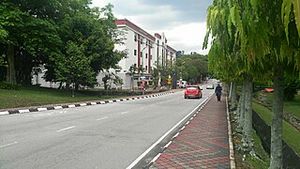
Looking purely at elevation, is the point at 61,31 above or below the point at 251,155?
above

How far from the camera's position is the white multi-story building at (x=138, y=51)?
7725cm

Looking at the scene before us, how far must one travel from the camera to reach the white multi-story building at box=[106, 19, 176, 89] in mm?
77250

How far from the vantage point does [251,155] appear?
11.4 meters

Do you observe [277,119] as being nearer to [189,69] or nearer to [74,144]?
[74,144]

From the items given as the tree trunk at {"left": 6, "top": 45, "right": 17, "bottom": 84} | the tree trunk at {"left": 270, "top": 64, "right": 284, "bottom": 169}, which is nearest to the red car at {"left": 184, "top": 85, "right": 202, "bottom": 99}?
the tree trunk at {"left": 6, "top": 45, "right": 17, "bottom": 84}

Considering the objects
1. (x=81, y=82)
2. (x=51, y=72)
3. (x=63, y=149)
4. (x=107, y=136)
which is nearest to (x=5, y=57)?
(x=51, y=72)

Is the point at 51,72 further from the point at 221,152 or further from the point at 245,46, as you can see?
the point at 245,46

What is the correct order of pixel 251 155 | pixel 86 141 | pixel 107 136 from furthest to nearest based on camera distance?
pixel 107 136
pixel 86 141
pixel 251 155

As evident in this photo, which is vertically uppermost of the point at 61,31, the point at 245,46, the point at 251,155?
the point at 61,31

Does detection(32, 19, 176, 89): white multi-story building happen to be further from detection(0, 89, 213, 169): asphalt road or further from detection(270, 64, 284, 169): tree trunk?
detection(270, 64, 284, 169): tree trunk

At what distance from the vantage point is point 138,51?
291 feet

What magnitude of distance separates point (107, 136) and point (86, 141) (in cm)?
138

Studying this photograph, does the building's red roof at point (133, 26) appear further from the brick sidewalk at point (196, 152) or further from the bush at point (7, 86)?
the brick sidewalk at point (196, 152)

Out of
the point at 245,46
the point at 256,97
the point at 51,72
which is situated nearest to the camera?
the point at 245,46
